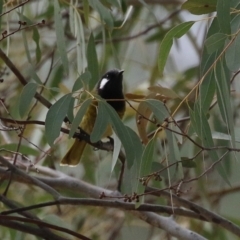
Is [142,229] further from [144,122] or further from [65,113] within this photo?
[65,113]

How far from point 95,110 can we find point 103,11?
0.66m

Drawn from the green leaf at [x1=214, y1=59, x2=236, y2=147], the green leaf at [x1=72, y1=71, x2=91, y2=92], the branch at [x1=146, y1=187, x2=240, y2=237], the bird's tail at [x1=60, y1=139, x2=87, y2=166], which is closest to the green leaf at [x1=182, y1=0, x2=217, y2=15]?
the green leaf at [x1=214, y1=59, x2=236, y2=147]

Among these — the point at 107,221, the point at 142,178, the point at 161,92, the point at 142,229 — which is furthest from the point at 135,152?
the point at 142,229

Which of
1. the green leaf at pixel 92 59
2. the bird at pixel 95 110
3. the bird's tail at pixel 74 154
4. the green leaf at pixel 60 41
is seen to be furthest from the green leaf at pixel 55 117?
the bird's tail at pixel 74 154

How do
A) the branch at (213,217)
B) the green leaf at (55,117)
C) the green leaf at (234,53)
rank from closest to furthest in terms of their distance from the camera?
the green leaf at (234,53) < the green leaf at (55,117) < the branch at (213,217)

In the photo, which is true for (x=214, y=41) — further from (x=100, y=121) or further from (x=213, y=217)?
(x=213, y=217)

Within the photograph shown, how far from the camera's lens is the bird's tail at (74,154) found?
7.68 feet

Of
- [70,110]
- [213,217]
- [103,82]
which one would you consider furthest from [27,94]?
[103,82]

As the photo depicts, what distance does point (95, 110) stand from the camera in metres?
2.23

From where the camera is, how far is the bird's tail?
234 cm

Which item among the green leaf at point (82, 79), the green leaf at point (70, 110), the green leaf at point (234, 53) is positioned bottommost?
the green leaf at point (70, 110)

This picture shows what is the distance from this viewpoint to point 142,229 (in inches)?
127

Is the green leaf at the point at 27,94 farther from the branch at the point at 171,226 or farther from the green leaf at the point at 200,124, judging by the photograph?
the branch at the point at 171,226

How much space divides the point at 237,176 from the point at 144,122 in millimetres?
1520
